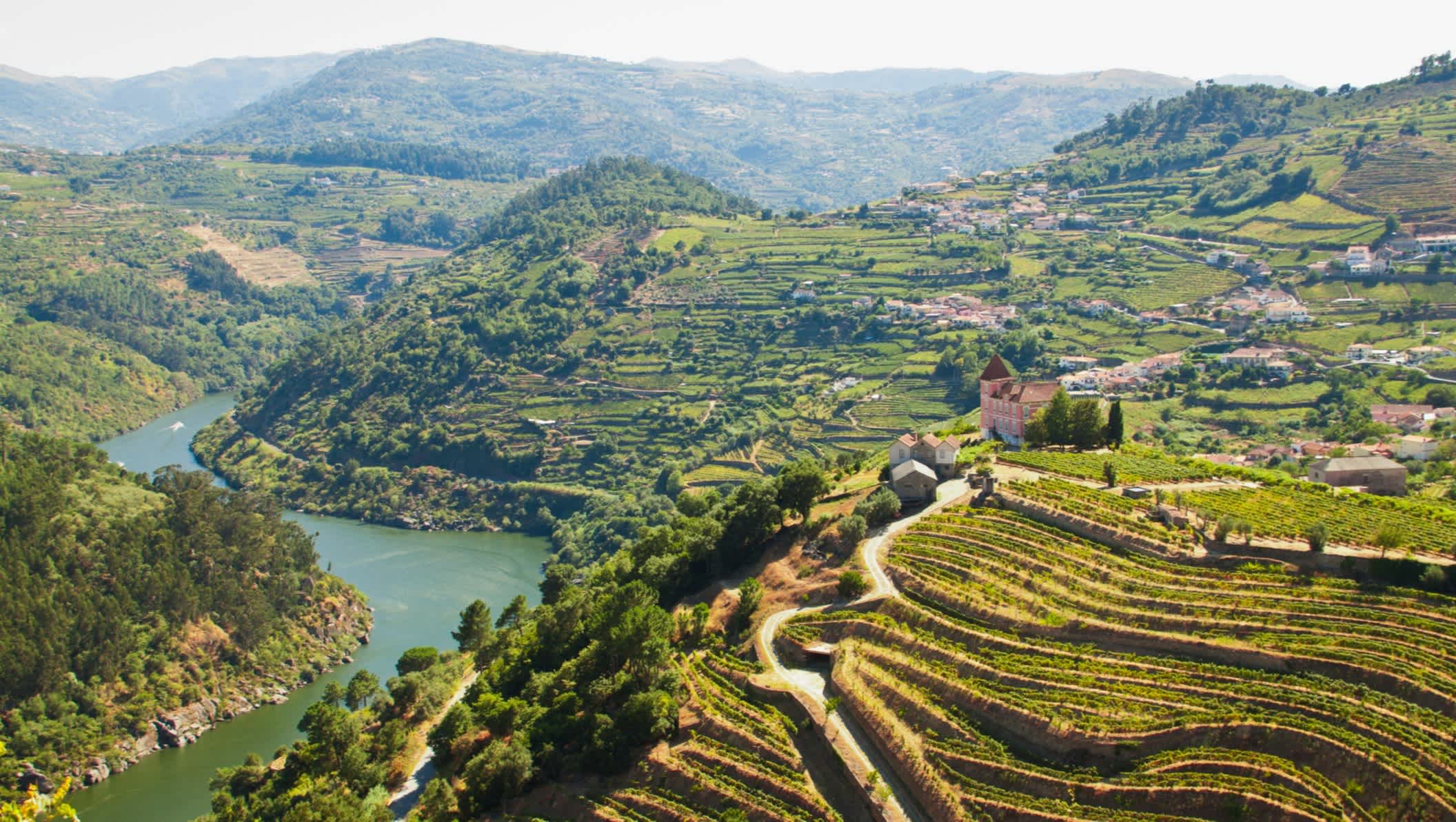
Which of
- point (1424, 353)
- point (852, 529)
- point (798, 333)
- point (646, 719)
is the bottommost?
point (798, 333)

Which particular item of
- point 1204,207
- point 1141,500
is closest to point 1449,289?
point 1204,207

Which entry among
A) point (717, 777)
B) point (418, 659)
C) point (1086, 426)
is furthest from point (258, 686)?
point (1086, 426)

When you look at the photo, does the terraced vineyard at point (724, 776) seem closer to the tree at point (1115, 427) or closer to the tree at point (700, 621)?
the tree at point (700, 621)

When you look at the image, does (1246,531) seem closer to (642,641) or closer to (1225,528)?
(1225,528)

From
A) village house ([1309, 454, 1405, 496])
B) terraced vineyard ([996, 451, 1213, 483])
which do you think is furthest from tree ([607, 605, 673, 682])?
village house ([1309, 454, 1405, 496])

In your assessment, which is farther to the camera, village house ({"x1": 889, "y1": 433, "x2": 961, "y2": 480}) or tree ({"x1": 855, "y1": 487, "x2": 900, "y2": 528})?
village house ({"x1": 889, "y1": 433, "x2": 961, "y2": 480})

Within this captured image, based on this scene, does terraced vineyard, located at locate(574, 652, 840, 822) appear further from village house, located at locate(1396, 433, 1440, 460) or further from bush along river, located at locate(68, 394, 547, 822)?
village house, located at locate(1396, 433, 1440, 460)
